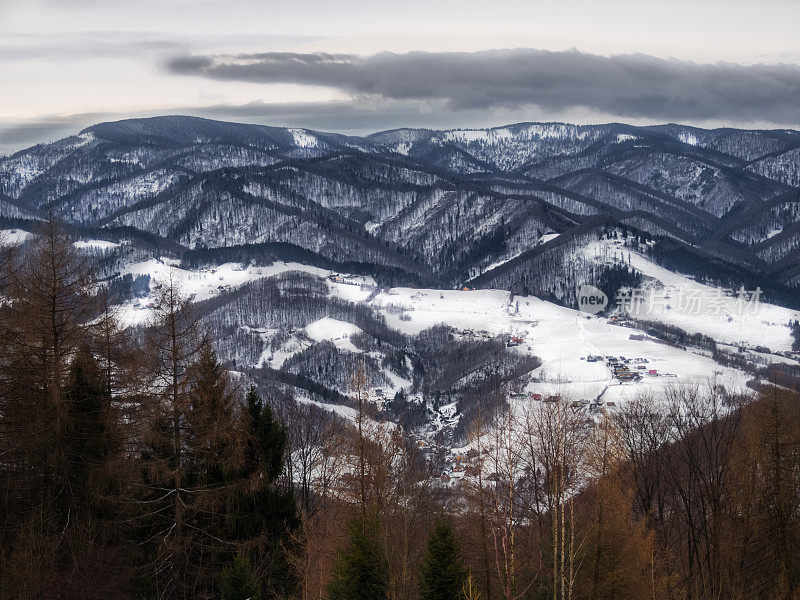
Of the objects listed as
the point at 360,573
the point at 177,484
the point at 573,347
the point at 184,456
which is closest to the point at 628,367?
the point at 573,347

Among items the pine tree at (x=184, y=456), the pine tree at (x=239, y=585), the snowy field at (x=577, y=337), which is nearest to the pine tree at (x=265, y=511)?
the pine tree at (x=184, y=456)

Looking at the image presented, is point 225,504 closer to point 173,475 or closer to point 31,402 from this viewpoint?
point 173,475

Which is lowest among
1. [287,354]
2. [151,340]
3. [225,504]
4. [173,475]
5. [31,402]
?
[287,354]

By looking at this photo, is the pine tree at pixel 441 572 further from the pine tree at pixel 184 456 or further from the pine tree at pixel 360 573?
the pine tree at pixel 184 456

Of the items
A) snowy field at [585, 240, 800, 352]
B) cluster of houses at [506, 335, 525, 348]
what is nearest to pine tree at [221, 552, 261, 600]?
cluster of houses at [506, 335, 525, 348]

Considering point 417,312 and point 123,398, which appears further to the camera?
point 417,312

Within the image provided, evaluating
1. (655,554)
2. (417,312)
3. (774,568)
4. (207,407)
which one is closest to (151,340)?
(207,407)

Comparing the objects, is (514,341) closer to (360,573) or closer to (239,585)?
(239,585)
